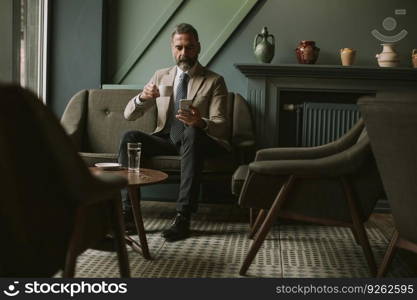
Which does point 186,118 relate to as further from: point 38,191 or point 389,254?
point 38,191

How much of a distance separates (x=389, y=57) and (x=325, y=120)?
2.02 feet

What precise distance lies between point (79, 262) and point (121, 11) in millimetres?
→ 2322

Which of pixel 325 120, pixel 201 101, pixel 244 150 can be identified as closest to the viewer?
pixel 201 101

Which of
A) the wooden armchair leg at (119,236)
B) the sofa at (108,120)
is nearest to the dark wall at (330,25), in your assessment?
the sofa at (108,120)

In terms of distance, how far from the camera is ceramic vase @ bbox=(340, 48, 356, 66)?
3723 millimetres

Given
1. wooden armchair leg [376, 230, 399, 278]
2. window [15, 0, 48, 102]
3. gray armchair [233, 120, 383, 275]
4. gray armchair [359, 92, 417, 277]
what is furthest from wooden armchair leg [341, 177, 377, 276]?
window [15, 0, 48, 102]

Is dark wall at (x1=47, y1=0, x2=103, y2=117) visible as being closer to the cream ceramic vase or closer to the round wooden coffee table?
the round wooden coffee table

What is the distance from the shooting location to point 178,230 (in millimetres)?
2891

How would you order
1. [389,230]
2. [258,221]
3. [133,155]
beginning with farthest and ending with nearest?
[389,230] < [258,221] < [133,155]

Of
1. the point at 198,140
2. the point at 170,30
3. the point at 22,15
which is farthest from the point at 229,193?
the point at 22,15

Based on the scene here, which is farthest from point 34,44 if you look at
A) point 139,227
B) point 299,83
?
point 139,227

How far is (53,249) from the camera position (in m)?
1.39

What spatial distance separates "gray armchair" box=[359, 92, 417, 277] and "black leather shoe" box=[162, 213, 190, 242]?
4.21ft

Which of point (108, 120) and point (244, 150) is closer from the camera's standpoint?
point (244, 150)
